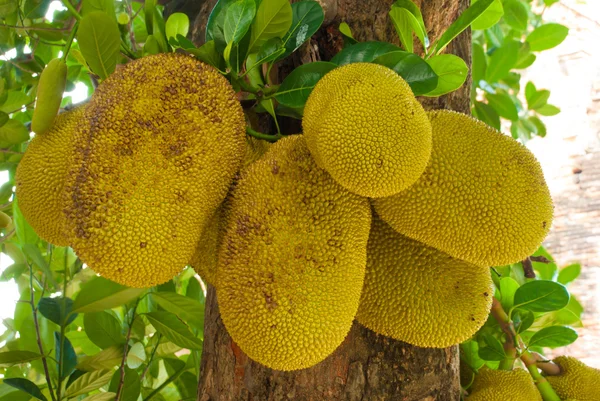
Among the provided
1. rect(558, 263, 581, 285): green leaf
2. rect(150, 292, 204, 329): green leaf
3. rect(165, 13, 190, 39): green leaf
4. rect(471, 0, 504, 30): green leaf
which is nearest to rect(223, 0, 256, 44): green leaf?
rect(165, 13, 190, 39): green leaf

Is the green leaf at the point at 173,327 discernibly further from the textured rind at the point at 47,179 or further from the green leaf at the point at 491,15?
the green leaf at the point at 491,15

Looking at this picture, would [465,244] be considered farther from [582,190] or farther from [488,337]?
[582,190]

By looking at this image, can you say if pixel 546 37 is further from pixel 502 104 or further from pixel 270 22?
pixel 270 22

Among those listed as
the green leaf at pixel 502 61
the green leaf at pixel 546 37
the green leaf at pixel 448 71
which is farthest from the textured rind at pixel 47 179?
the green leaf at pixel 546 37

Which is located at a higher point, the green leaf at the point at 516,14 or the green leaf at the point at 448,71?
the green leaf at the point at 448,71

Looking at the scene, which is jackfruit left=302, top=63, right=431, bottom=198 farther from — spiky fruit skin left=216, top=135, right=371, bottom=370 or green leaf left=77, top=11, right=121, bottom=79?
green leaf left=77, top=11, right=121, bottom=79

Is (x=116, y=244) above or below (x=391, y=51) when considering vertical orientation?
below

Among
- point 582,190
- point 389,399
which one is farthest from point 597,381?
point 582,190
